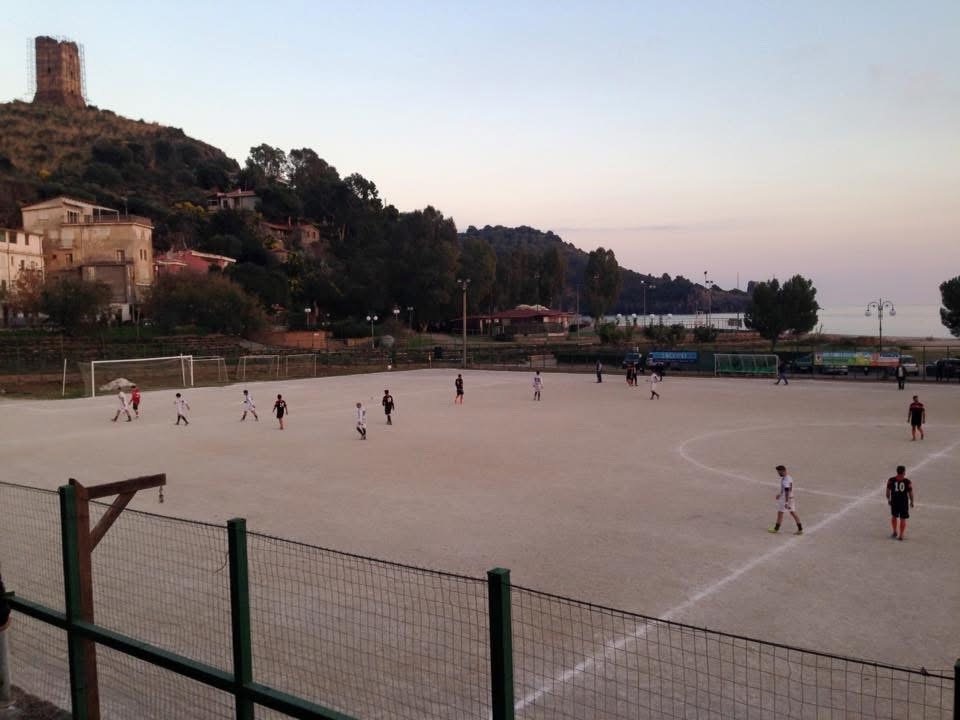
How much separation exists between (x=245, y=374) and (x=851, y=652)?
51.5 m

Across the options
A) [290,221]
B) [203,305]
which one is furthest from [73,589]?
[290,221]

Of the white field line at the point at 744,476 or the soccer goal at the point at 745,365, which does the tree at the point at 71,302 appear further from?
the white field line at the point at 744,476

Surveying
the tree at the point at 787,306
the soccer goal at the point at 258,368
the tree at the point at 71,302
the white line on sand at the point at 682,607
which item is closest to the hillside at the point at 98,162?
the tree at the point at 71,302

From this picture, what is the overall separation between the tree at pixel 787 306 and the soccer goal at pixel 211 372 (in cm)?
5741

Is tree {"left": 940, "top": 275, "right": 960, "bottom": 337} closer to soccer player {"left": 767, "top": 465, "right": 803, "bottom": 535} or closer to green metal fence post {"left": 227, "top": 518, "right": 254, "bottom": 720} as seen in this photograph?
soccer player {"left": 767, "top": 465, "right": 803, "bottom": 535}

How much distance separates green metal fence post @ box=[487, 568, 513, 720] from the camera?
402 cm

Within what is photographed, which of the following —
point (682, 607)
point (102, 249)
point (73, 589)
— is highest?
point (102, 249)

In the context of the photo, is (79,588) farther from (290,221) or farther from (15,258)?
(290,221)

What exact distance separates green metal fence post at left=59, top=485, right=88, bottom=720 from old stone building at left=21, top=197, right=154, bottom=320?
83.2 m

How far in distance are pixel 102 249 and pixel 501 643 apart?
311 ft

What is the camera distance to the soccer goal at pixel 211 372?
50056mm

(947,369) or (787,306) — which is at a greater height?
(787,306)

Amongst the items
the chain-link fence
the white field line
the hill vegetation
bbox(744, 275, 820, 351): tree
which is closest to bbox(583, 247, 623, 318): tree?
the hill vegetation

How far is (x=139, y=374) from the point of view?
1951 inches
